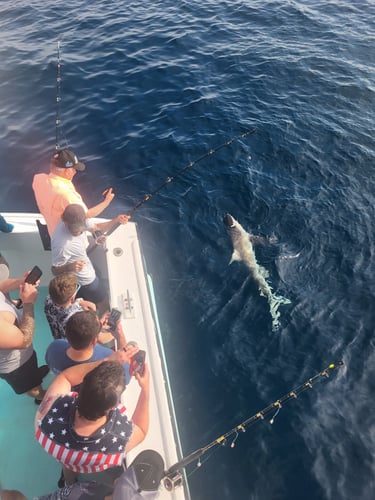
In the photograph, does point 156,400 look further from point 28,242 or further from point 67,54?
point 67,54

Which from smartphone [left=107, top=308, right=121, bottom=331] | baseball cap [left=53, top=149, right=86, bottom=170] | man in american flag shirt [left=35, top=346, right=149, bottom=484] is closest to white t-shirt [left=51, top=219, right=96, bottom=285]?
baseball cap [left=53, top=149, right=86, bottom=170]

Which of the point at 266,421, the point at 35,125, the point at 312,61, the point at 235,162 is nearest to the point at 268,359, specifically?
the point at 266,421

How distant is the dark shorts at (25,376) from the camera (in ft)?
16.9

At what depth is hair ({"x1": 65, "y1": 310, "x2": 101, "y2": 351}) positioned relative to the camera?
4152 millimetres

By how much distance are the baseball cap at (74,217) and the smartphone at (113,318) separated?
1.53 meters

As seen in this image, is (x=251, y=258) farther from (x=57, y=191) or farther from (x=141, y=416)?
(x=141, y=416)

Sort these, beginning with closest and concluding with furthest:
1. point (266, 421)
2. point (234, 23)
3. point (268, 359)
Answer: point (266, 421)
point (268, 359)
point (234, 23)

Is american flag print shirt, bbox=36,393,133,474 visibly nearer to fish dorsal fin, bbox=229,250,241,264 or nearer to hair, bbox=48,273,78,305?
hair, bbox=48,273,78,305

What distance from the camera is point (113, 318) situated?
4977 mm

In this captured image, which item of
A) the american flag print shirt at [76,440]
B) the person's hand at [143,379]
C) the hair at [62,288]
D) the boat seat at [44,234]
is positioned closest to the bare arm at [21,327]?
the hair at [62,288]

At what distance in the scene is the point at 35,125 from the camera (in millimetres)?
13359

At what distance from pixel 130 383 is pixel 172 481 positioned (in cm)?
137

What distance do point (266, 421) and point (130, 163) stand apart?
28.2ft

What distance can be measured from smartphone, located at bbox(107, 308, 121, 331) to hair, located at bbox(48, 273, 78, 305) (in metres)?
0.61
